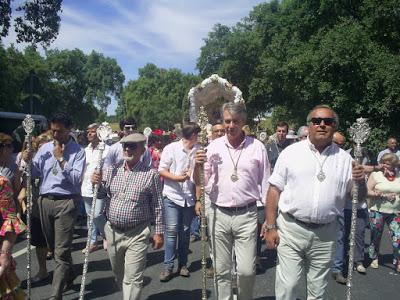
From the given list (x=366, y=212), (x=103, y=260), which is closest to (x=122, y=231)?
(x=103, y=260)

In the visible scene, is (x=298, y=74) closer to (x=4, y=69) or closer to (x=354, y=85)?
(x=354, y=85)

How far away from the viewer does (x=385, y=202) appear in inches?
260

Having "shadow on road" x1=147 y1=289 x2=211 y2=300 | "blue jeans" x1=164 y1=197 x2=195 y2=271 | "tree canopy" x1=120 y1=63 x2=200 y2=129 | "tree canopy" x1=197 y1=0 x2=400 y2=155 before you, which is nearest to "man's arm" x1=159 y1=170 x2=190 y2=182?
"blue jeans" x1=164 y1=197 x2=195 y2=271

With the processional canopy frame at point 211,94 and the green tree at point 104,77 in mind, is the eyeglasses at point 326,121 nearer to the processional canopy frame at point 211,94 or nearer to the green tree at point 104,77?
the processional canopy frame at point 211,94

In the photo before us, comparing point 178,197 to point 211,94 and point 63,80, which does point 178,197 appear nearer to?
point 211,94

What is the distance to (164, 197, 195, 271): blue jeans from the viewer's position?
5.86 m

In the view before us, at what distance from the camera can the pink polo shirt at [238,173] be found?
4.20 metres

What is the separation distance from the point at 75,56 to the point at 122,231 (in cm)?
5879

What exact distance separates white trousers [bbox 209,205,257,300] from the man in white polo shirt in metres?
1.64

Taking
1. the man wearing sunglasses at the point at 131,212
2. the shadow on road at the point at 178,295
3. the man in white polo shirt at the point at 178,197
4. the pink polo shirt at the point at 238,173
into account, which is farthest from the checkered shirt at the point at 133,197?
the man in white polo shirt at the point at 178,197

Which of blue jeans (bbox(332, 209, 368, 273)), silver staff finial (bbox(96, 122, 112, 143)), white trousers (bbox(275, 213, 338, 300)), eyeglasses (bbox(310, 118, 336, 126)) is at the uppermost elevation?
eyeglasses (bbox(310, 118, 336, 126))

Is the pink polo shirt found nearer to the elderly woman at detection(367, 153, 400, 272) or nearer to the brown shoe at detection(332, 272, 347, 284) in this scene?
the brown shoe at detection(332, 272, 347, 284)

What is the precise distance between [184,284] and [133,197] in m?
2.02

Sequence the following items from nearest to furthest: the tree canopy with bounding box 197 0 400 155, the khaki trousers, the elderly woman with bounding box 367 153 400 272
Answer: the khaki trousers
the elderly woman with bounding box 367 153 400 272
the tree canopy with bounding box 197 0 400 155
